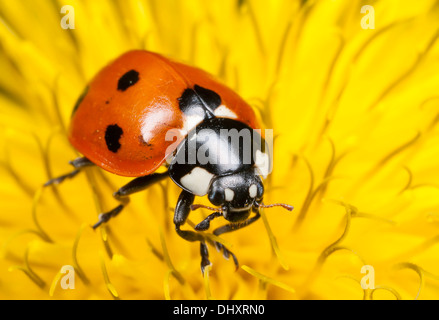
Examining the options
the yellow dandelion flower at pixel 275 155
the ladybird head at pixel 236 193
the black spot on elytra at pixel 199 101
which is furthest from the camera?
the yellow dandelion flower at pixel 275 155

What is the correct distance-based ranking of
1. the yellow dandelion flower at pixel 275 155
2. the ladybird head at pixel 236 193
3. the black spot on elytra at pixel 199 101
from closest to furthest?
the ladybird head at pixel 236 193 → the black spot on elytra at pixel 199 101 → the yellow dandelion flower at pixel 275 155

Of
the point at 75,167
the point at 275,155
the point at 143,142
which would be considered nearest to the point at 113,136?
the point at 143,142

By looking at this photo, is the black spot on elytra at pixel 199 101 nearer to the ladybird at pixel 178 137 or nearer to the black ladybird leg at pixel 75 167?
the ladybird at pixel 178 137

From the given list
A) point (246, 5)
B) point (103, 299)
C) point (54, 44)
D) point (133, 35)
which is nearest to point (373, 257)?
point (103, 299)

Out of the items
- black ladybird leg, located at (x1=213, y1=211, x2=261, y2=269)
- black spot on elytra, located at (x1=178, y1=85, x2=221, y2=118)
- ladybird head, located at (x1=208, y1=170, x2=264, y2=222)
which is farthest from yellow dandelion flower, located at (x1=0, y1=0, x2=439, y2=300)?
black spot on elytra, located at (x1=178, y1=85, x2=221, y2=118)

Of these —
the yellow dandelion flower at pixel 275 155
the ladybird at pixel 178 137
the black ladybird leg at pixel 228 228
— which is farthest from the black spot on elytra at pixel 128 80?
the black ladybird leg at pixel 228 228

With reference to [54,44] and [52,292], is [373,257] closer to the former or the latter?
[52,292]

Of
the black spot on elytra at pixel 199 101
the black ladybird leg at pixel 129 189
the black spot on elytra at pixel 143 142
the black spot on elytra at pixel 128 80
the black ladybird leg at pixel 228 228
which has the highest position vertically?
the black spot on elytra at pixel 128 80
